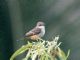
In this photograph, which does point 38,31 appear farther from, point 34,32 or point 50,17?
point 50,17

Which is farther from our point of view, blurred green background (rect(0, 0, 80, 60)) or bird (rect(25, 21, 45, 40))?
blurred green background (rect(0, 0, 80, 60))

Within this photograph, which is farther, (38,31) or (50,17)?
(50,17)

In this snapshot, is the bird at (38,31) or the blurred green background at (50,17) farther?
the blurred green background at (50,17)

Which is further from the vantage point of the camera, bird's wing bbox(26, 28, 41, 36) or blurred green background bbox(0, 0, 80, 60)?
blurred green background bbox(0, 0, 80, 60)

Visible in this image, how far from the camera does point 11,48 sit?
9.11 ft

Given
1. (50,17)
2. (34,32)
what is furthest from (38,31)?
(50,17)

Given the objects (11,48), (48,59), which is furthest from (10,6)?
(48,59)

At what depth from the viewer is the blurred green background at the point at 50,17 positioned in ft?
8.52

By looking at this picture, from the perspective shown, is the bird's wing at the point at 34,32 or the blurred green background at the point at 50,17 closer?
the bird's wing at the point at 34,32

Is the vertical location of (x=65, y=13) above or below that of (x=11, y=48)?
above

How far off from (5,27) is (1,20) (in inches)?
2.8

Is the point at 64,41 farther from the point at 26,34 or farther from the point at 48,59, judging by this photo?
the point at 48,59

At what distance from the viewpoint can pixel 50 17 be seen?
8.56ft

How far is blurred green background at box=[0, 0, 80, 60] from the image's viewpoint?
102 inches
